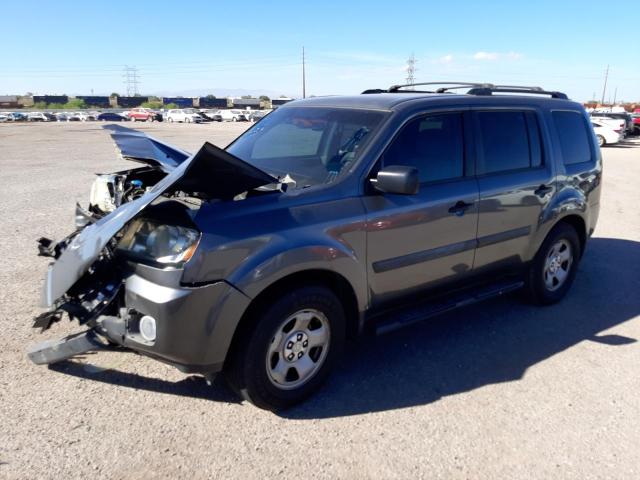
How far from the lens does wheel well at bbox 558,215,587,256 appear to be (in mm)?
4960

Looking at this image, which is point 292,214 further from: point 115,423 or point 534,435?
point 534,435

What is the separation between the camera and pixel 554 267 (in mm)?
4988

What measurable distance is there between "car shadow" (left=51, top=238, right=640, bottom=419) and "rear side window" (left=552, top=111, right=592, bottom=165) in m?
1.43

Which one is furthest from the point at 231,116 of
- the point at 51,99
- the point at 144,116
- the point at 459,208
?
the point at 459,208

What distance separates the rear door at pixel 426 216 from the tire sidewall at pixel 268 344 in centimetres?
37

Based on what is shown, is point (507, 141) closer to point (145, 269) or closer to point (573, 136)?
point (573, 136)

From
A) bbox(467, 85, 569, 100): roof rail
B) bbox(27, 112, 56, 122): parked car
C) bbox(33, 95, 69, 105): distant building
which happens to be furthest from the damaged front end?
bbox(33, 95, 69, 105): distant building

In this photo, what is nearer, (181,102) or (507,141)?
(507,141)

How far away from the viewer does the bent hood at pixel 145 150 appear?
13.1 feet

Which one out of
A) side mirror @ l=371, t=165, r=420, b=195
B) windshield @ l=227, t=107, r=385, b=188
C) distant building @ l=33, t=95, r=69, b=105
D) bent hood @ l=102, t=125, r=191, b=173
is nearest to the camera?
side mirror @ l=371, t=165, r=420, b=195

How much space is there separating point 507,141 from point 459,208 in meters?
0.94

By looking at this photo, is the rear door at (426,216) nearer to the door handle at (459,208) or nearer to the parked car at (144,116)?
the door handle at (459,208)

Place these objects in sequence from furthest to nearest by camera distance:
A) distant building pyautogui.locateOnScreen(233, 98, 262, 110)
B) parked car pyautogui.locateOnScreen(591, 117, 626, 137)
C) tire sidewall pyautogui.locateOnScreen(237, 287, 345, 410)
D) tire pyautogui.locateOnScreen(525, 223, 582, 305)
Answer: distant building pyautogui.locateOnScreen(233, 98, 262, 110) < parked car pyautogui.locateOnScreen(591, 117, 626, 137) < tire pyautogui.locateOnScreen(525, 223, 582, 305) < tire sidewall pyautogui.locateOnScreen(237, 287, 345, 410)

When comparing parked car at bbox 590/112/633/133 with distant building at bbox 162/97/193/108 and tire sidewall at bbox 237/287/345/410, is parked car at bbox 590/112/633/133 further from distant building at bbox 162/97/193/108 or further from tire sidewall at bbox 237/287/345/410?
distant building at bbox 162/97/193/108
